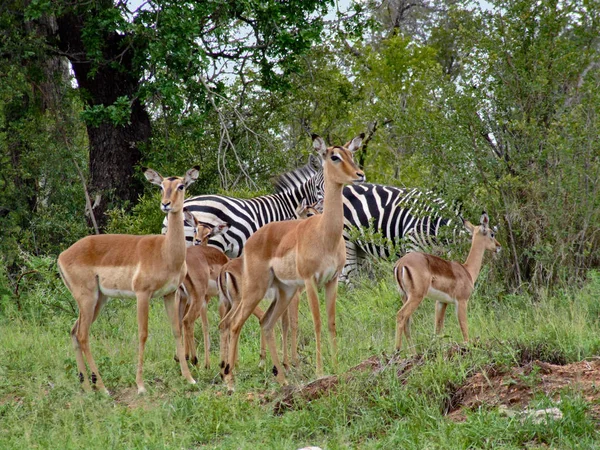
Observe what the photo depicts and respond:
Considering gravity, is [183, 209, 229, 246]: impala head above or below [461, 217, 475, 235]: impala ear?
below

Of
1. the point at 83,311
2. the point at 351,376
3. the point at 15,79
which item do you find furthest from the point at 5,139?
the point at 351,376

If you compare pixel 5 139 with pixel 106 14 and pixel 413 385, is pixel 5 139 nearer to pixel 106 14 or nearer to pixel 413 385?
pixel 106 14

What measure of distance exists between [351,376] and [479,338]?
1139 millimetres

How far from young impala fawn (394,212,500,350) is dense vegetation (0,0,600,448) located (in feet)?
0.89

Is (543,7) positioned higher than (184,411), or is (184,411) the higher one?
(543,7)

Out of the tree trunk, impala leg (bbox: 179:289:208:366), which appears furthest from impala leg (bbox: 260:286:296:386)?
the tree trunk

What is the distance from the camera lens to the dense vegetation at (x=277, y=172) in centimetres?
620

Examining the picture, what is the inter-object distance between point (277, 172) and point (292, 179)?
182 cm

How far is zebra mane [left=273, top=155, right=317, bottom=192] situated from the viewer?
13.5 m

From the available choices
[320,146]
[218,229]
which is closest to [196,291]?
[320,146]

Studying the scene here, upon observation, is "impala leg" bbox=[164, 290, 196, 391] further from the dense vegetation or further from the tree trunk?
the tree trunk

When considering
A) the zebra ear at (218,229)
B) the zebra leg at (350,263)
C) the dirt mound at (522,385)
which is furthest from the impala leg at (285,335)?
the zebra leg at (350,263)

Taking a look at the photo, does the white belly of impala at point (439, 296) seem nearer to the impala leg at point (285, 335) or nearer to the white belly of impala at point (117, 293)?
the impala leg at point (285, 335)

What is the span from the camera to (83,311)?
8062 mm
